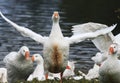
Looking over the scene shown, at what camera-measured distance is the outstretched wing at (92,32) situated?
1320 cm

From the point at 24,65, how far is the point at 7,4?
800 inches

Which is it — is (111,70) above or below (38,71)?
above

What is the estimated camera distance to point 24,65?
44.6ft

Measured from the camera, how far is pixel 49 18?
2761 cm

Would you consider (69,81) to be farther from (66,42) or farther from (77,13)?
(77,13)

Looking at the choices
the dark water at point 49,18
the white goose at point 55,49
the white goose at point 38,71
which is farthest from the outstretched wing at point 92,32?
the dark water at point 49,18

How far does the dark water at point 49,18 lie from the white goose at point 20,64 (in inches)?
178

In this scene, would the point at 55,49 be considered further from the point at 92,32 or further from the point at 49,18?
the point at 49,18

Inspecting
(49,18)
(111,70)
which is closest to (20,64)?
(111,70)

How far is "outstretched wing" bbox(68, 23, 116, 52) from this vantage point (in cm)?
1320

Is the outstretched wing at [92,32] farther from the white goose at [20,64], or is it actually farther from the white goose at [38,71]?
the white goose at [38,71]

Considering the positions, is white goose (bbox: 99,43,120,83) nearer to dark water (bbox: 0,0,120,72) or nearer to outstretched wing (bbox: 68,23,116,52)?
outstretched wing (bbox: 68,23,116,52)

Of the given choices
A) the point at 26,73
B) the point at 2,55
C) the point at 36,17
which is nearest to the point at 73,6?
the point at 36,17

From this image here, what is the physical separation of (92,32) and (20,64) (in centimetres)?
194
